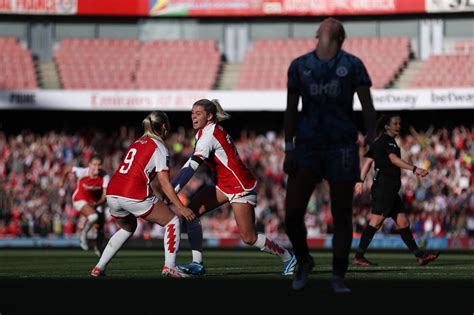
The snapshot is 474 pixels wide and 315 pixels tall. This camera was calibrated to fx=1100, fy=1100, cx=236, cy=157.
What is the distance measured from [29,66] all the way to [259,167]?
11027 millimetres

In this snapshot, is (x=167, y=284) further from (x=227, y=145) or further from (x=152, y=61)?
(x=152, y=61)

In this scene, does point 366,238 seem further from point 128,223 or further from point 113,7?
point 113,7

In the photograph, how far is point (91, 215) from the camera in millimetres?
22281

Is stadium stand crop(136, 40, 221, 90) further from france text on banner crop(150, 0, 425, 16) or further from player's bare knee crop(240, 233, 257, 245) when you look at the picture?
player's bare knee crop(240, 233, 257, 245)

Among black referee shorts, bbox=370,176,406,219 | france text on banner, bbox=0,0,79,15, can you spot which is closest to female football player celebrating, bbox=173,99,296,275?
black referee shorts, bbox=370,176,406,219

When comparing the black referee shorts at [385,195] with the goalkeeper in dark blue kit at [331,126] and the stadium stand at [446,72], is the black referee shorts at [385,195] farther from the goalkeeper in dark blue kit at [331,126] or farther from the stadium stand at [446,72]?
the stadium stand at [446,72]

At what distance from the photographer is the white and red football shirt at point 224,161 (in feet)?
42.9

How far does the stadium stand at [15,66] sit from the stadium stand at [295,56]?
8027mm

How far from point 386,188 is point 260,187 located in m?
19.9

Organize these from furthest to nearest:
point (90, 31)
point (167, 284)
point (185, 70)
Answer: point (90, 31) → point (185, 70) → point (167, 284)

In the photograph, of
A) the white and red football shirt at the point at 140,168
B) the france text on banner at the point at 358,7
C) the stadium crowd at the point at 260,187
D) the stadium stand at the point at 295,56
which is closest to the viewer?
the white and red football shirt at the point at 140,168

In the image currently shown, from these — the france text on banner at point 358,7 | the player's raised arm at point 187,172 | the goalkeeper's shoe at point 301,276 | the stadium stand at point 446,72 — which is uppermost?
the france text on banner at point 358,7

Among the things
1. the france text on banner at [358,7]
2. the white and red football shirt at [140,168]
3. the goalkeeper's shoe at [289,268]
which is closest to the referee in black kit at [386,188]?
the goalkeeper's shoe at [289,268]

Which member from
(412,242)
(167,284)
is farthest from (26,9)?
(167,284)
